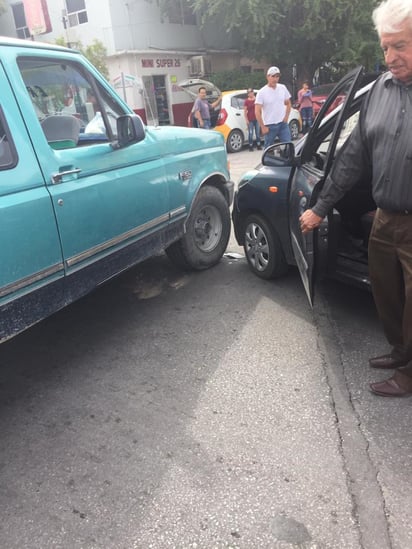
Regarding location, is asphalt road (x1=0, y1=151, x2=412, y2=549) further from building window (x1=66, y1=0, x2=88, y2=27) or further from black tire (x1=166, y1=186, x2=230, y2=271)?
building window (x1=66, y1=0, x2=88, y2=27)

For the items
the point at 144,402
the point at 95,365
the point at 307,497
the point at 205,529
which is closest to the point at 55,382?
the point at 95,365

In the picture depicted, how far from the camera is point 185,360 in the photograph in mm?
3199

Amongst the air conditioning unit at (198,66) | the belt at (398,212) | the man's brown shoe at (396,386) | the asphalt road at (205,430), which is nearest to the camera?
the asphalt road at (205,430)

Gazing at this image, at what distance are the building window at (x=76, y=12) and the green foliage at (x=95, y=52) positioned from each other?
904 millimetres

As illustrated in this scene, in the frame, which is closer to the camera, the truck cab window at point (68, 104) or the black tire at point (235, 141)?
the truck cab window at point (68, 104)

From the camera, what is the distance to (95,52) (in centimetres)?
2042

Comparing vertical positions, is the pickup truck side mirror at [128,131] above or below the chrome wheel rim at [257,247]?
above

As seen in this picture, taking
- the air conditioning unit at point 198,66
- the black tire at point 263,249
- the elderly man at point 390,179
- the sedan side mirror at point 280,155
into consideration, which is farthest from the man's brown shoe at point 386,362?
the air conditioning unit at point 198,66

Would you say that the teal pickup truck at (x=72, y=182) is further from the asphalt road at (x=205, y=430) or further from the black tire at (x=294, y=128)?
the black tire at (x=294, y=128)

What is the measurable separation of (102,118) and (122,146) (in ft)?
0.91

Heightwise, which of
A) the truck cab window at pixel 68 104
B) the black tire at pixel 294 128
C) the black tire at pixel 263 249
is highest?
the truck cab window at pixel 68 104

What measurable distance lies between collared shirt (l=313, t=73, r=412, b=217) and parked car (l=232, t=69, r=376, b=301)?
38 cm

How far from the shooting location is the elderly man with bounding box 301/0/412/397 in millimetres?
2184

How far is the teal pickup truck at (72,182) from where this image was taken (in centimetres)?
251
